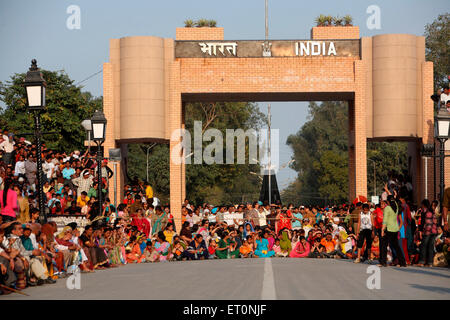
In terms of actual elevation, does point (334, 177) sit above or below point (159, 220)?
above

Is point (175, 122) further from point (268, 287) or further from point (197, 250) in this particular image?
point (268, 287)

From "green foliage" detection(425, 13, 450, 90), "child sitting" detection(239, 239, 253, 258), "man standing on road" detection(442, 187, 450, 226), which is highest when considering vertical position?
"green foliage" detection(425, 13, 450, 90)

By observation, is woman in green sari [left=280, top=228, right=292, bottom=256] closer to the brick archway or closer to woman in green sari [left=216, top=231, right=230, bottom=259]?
woman in green sari [left=216, top=231, right=230, bottom=259]

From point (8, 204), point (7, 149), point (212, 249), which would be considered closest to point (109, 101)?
point (7, 149)

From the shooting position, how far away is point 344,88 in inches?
1506

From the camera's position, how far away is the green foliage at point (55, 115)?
60.1m

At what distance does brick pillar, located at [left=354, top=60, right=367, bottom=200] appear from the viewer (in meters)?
37.8

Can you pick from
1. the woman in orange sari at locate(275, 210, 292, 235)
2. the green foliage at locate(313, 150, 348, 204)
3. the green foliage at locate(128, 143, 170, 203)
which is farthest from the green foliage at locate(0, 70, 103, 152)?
the green foliage at locate(313, 150, 348, 204)

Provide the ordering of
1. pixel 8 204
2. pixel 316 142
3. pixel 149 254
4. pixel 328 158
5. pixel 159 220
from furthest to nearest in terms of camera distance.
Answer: pixel 316 142
pixel 328 158
pixel 159 220
pixel 149 254
pixel 8 204

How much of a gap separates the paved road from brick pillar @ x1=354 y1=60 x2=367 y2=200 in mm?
18924

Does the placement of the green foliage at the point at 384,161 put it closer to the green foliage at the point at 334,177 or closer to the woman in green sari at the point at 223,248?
the green foliage at the point at 334,177

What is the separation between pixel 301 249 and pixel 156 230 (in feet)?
17.5

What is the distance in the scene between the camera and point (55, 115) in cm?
6100
